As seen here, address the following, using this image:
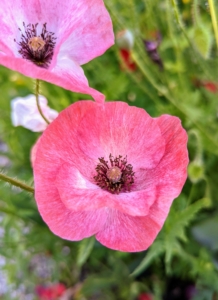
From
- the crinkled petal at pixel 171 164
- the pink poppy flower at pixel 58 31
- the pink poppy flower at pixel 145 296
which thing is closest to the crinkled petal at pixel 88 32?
the pink poppy flower at pixel 58 31

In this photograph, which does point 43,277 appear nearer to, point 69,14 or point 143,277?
point 143,277

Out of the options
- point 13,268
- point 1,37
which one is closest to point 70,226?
point 1,37

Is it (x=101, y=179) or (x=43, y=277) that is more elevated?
(x=101, y=179)

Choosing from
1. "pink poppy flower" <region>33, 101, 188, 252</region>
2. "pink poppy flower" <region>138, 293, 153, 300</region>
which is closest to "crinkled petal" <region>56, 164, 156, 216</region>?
"pink poppy flower" <region>33, 101, 188, 252</region>

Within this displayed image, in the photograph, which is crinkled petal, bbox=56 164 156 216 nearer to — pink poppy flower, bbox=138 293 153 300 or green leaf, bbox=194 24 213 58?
green leaf, bbox=194 24 213 58

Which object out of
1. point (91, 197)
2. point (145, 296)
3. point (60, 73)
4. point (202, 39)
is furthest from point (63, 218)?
point (145, 296)

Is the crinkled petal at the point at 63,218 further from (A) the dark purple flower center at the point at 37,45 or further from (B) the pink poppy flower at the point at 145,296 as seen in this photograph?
(B) the pink poppy flower at the point at 145,296
